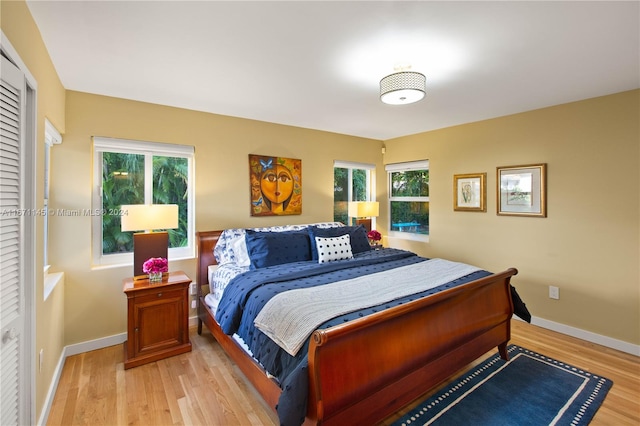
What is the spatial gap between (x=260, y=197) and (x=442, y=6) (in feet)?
8.90

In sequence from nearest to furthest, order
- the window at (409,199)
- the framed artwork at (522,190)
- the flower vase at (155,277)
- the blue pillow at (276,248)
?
the flower vase at (155,277) → the blue pillow at (276,248) → the framed artwork at (522,190) → the window at (409,199)

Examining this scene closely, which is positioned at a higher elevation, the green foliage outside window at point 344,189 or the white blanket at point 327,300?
the green foliage outside window at point 344,189

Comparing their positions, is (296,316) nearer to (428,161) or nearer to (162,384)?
(162,384)

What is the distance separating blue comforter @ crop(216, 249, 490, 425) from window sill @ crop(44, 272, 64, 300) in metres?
1.15

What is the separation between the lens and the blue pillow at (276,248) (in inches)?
113

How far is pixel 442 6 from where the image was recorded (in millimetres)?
1577

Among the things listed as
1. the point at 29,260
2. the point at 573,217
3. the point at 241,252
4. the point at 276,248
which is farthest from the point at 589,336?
the point at 29,260

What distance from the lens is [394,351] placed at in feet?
5.75

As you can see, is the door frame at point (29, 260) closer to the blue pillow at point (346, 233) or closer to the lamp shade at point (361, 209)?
the blue pillow at point (346, 233)

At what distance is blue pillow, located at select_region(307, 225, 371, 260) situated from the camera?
3211 mm

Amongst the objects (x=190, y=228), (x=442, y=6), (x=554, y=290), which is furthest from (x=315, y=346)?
(x=554, y=290)

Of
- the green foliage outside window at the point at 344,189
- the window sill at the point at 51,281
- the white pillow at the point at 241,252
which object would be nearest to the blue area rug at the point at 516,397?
the white pillow at the point at 241,252

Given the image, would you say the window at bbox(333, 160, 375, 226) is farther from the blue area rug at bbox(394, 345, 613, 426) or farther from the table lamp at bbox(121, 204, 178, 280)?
the blue area rug at bbox(394, 345, 613, 426)

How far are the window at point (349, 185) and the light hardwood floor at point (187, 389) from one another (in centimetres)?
258
